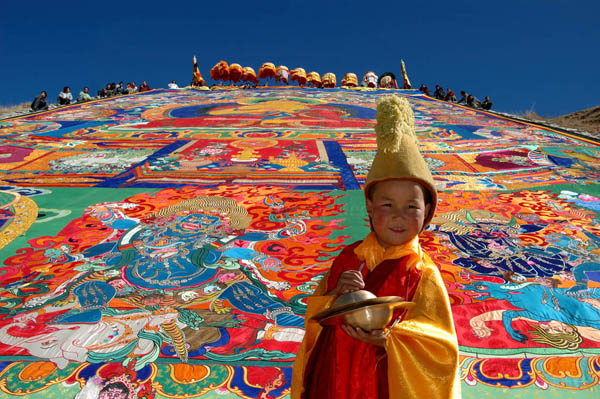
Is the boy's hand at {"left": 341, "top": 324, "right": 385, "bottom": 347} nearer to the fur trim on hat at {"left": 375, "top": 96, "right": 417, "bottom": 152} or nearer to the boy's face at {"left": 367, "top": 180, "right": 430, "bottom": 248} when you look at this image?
the boy's face at {"left": 367, "top": 180, "right": 430, "bottom": 248}

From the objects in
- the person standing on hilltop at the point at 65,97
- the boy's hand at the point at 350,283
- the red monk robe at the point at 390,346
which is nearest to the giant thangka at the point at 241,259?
the red monk robe at the point at 390,346

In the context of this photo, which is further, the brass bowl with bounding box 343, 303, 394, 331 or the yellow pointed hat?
the yellow pointed hat

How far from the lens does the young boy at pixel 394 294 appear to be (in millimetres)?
962

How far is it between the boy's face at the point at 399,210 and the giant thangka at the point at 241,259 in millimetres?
1039

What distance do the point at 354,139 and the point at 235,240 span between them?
4225mm

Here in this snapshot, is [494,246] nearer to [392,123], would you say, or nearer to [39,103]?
[392,123]

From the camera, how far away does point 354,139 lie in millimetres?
6902

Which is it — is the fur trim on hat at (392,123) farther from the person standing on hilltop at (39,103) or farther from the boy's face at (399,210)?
the person standing on hilltop at (39,103)

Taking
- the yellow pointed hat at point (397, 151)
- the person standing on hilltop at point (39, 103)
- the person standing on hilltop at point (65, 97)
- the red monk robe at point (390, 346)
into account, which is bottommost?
the red monk robe at point (390, 346)

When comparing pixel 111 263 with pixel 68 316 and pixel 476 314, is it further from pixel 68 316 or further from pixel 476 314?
pixel 476 314

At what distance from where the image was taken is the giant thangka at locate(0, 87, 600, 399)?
6.11ft

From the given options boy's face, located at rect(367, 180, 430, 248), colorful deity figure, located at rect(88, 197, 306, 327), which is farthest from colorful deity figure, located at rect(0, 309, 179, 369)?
boy's face, located at rect(367, 180, 430, 248)

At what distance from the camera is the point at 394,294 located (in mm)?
1054

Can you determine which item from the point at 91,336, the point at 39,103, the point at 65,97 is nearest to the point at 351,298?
the point at 91,336
